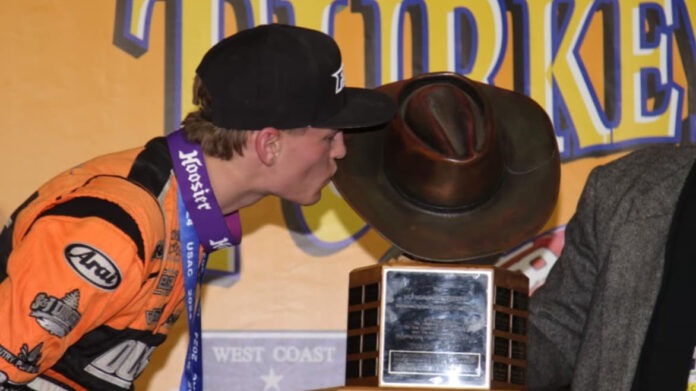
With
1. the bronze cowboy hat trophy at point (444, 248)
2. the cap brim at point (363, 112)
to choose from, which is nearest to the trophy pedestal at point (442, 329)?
the bronze cowboy hat trophy at point (444, 248)

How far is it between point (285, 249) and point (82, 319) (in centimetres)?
104

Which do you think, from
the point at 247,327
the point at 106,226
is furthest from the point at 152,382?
the point at 106,226

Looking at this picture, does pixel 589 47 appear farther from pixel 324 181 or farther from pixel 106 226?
pixel 106 226

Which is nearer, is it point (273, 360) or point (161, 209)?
point (161, 209)

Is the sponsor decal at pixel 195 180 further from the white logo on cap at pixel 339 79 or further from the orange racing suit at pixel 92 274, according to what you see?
the white logo on cap at pixel 339 79

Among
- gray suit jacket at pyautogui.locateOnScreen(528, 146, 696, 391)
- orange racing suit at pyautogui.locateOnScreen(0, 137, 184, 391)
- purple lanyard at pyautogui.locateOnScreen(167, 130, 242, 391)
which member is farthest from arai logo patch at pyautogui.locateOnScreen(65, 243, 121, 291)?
gray suit jacket at pyautogui.locateOnScreen(528, 146, 696, 391)

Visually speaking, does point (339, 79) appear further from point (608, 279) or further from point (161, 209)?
point (608, 279)

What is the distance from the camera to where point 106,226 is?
5.03ft

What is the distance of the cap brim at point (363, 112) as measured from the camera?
1.71 metres

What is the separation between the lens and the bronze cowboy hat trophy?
1680mm

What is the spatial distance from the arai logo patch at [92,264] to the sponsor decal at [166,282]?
18cm

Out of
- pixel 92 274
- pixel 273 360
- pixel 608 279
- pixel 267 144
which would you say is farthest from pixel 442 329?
pixel 273 360

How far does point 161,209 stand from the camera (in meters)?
1.66

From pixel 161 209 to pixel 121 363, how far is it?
0.77ft
